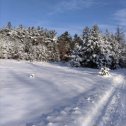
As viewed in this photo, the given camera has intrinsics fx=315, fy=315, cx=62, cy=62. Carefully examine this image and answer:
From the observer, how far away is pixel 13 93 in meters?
12.7

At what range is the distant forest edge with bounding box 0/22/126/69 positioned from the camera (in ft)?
161

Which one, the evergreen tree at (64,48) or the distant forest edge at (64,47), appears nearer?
the distant forest edge at (64,47)

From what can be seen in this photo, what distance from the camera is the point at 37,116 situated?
936cm

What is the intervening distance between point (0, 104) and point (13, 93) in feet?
7.50

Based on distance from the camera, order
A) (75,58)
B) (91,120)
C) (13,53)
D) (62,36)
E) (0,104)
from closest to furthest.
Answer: (91,120) < (0,104) < (75,58) < (13,53) < (62,36)

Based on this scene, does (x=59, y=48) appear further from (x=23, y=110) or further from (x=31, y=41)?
(x=23, y=110)

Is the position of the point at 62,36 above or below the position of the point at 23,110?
above

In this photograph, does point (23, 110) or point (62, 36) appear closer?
point (23, 110)

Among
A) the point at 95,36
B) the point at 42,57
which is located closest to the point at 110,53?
the point at 95,36

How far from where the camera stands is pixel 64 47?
70.8 metres

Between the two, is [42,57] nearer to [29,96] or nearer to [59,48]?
[59,48]

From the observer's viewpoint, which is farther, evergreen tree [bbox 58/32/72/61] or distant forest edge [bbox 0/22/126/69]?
evergreen tree [bbox 58/32/72/61]

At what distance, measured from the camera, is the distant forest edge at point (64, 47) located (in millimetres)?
49125

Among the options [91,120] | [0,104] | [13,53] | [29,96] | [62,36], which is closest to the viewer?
[91,120]
